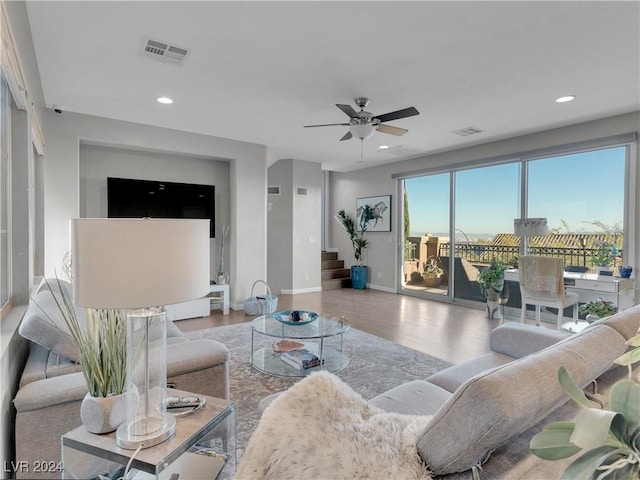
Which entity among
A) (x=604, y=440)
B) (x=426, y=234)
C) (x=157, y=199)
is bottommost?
(x=604, y=440)

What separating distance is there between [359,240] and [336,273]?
0.91m

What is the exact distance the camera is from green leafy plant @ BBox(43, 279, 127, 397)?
49.6 inches

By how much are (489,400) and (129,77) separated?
3.61 meters

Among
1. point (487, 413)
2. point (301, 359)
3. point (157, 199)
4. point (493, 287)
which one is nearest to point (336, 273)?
point (493, 287)

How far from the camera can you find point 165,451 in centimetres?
114

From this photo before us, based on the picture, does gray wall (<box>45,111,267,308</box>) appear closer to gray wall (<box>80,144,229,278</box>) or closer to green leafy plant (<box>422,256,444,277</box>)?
gray wall (<box>80,144,229,278</box>)

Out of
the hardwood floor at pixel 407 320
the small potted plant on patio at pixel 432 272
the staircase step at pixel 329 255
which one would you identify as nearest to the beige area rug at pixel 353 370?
the hardwood floor at pixel 407 320

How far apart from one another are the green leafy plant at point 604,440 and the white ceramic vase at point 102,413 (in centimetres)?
129

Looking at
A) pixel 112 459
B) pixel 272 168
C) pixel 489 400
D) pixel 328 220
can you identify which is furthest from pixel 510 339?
pixel 328 220

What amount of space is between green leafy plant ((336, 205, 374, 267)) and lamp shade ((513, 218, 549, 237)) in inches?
128

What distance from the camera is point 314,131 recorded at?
479cm

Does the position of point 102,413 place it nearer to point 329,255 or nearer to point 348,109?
point 348,109

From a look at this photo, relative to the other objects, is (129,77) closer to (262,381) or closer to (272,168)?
(262,381)

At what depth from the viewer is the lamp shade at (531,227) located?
14.7 ft
